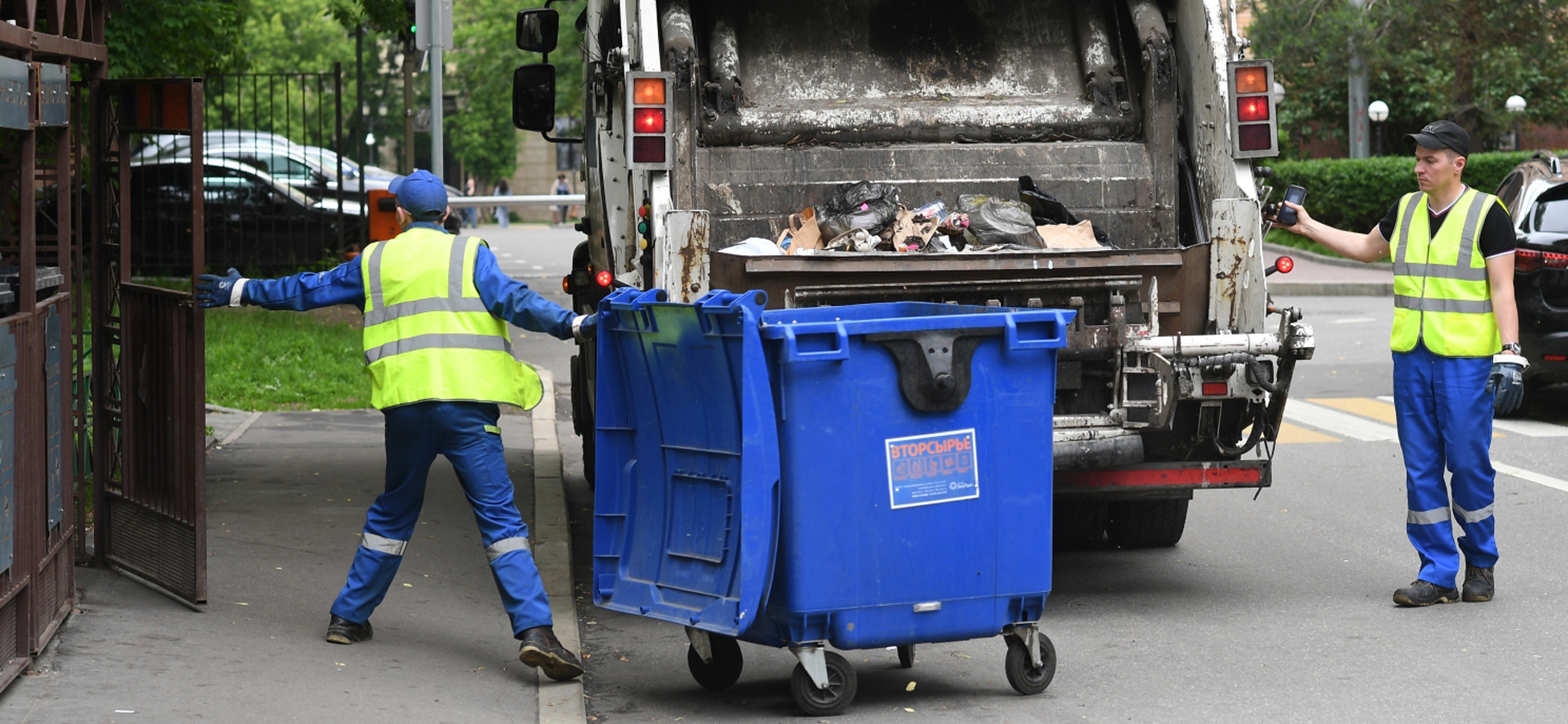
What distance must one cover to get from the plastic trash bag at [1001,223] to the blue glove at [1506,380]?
166cm

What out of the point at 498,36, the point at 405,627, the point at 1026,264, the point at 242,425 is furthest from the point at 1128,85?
the point at 498,36

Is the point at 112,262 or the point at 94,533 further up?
the point at 112,262

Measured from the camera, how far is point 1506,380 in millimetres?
6289

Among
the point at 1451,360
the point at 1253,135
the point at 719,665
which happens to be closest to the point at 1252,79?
the point at 1253,135

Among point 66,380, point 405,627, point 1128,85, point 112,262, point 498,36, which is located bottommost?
point 405,627

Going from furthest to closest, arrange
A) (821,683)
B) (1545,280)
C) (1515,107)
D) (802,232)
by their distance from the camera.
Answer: (1515,107)
(1545,280)
(802,232)
(821,683)

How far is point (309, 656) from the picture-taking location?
16.9 feet

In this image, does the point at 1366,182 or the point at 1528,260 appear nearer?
the point at 1528,260

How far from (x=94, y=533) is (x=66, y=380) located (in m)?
0.74

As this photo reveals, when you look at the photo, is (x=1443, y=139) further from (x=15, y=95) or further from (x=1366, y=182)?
(x=1366, y=182)

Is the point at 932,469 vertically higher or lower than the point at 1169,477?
higher

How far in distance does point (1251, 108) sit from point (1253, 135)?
11 cm

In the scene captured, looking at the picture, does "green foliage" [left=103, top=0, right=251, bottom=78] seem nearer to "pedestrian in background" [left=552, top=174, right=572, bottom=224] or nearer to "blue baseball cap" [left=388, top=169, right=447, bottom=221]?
"blue baseball cap" [left=388, top=169, right=447, bottom=221]

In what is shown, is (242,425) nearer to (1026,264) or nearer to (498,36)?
(1026,264)
